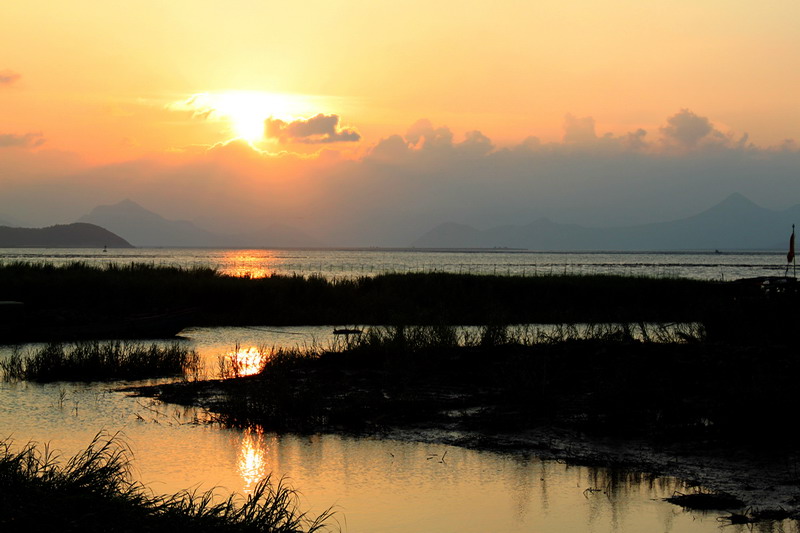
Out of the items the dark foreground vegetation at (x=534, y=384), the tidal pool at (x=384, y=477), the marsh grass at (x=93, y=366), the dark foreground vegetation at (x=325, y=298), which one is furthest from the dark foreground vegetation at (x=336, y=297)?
the tidal pool at (x=384, y=477)

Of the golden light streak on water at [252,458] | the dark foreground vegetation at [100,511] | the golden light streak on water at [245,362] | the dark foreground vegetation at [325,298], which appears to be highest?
the dark foreground vegetation at [325,298]

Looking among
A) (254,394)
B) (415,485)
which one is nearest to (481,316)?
(254,394)

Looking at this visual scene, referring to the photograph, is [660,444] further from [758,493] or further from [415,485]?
[415,485]

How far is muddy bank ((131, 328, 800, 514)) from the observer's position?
1165cm

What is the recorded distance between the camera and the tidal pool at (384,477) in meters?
9.52

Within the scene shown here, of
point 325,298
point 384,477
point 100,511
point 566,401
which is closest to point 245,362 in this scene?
point 566,401

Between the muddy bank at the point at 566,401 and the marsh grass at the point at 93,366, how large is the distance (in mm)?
2619

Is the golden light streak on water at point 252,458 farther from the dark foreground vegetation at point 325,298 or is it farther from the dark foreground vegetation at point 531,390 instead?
the dark foreground vegetation at point 325,298

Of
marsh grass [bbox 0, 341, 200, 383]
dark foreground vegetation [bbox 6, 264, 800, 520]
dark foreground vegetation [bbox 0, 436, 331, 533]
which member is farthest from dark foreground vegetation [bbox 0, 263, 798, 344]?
dark foreground vegetation [bbox 0, 436, 331, 533]

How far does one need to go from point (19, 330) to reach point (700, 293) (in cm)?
3165

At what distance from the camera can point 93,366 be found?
19453 mm

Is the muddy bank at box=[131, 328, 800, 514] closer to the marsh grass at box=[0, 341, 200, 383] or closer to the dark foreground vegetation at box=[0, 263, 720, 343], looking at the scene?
the marsh grass at box=[0, 341, 200, 383]

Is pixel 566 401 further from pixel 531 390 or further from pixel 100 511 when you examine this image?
pixel 100 511

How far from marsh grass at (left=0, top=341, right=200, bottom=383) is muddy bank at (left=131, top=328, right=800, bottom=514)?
8.59 ft
